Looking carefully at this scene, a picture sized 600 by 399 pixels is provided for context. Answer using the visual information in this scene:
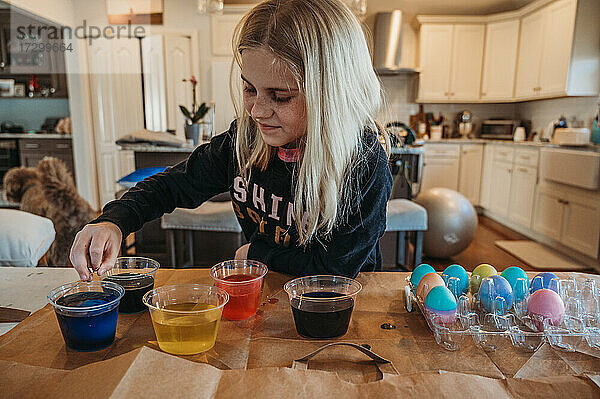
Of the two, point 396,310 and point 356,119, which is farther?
point 356,119

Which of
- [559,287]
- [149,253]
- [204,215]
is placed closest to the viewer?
[559,287]

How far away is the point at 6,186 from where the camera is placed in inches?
97.3

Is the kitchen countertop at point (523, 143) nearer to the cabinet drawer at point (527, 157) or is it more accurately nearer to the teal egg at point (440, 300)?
the cabinet drawer at point (527, 157)

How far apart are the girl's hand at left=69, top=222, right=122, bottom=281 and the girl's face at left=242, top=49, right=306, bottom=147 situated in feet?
1.26

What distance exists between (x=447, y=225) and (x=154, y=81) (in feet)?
12.6

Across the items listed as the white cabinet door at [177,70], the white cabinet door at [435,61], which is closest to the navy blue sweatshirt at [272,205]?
the white cabinet door at [177,70]

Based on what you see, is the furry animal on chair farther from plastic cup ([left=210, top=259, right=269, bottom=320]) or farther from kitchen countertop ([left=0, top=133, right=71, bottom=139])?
kitchen countertop ([left=0, top=133, right=71, bottom=139])

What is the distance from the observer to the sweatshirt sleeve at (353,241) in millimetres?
978

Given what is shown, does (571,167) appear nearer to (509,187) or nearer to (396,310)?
(509,187)

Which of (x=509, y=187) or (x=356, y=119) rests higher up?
(x=356, y=119)

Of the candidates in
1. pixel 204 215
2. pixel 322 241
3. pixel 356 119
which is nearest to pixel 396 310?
pixel 322 241

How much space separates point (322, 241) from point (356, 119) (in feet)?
1.00

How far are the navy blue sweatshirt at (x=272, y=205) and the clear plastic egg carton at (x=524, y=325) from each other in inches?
8.9

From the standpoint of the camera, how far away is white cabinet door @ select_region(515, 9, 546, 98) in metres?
4.48
